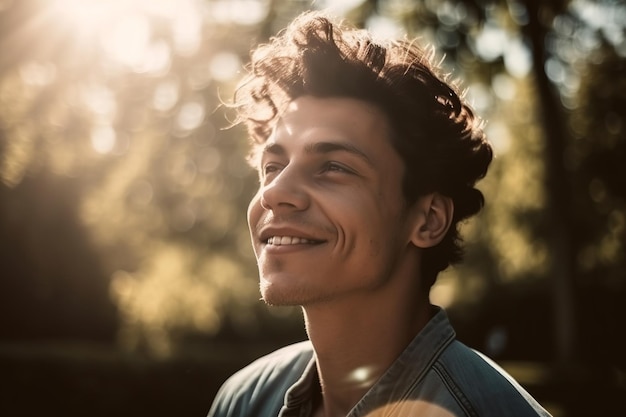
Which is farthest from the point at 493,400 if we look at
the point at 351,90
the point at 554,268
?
the point at 554,268

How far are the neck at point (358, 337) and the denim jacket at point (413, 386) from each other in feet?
0.33

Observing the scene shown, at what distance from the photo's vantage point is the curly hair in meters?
3.40

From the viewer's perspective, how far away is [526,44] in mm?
16875

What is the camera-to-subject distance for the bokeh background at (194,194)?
1333 cm

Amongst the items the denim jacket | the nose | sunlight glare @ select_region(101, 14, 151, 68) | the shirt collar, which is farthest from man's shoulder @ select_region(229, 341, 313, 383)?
sunlight glare @ select_region(101, 14, 151, 68)

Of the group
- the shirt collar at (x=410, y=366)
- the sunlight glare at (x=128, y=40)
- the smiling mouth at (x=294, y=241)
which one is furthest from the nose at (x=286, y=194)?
the sunlight glare at (x=128, y=40)

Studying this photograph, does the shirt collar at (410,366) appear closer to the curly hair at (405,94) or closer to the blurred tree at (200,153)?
the curly hair at (405,94)

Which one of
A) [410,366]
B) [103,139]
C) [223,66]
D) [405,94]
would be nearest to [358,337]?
[410,366]

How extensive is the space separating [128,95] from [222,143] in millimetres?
7604

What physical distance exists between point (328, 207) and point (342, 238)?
0.13 m

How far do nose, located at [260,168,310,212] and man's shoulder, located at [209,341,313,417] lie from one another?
0.78 meters

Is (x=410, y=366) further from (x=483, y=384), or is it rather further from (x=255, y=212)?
(x=255, y=212)

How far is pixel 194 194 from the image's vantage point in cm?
2769

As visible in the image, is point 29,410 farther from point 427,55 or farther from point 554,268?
point 427,55
